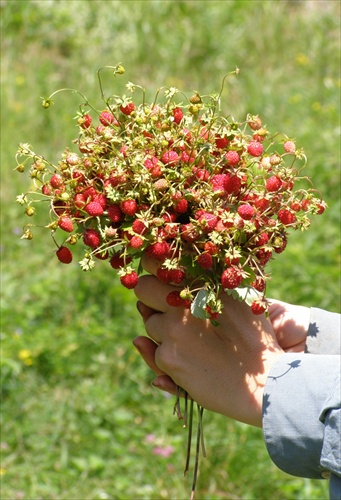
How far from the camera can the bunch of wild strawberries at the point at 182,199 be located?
56.3 inches

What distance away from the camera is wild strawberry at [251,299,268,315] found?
146 centimetres

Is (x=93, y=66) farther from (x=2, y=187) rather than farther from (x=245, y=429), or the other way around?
(x=245, y=429)

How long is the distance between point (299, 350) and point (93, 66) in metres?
3.52

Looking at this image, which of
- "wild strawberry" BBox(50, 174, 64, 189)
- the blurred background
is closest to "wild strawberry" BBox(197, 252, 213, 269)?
"wild strawberry" BBox(50, 174, 64, 189)

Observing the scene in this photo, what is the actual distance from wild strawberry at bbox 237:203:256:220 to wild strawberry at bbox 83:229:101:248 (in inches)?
11.0

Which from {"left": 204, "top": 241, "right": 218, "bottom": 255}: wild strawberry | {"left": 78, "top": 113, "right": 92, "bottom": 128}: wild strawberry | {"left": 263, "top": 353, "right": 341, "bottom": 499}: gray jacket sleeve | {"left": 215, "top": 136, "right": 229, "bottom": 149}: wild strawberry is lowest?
{"left": 263, "top": 353, "right": 341, "bottom": 499}: gray jacket sleeve

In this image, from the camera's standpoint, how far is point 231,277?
1399 millimetres

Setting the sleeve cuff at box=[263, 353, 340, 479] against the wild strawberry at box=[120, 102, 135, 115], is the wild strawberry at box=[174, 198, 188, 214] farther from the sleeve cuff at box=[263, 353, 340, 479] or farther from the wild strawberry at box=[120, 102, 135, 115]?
the sleeve cuff at box=[263, 353, 340, 479]

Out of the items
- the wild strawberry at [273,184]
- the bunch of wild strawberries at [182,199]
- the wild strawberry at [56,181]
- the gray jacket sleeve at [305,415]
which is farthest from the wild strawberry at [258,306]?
the wild strawberry at [56,181]

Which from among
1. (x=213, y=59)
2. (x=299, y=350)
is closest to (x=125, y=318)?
(x=299, y=350)

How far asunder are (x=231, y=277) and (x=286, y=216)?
0.18 meters

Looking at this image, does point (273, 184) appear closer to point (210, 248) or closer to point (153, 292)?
point (210, 248)

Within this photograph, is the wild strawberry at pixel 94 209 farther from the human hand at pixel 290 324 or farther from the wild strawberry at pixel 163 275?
the human hand at pixel 290 324

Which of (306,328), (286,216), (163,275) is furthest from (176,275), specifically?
(306,328)
